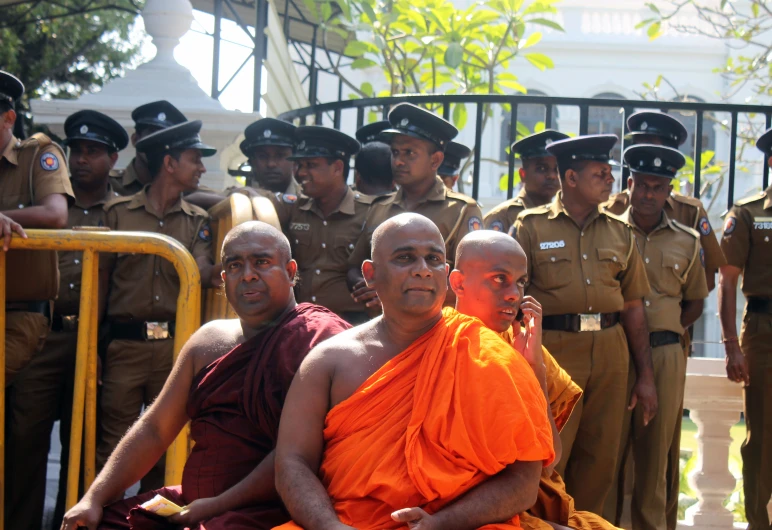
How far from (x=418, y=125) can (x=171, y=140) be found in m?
1.41

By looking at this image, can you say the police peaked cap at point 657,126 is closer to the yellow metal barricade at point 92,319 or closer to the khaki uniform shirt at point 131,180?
the khaki uniform shirt at point 131,180

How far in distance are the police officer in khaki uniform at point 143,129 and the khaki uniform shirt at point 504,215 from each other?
205 centimetres

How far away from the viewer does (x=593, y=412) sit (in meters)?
5.38

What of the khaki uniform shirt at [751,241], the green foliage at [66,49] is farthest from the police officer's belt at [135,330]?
the green foliage at [66,49]

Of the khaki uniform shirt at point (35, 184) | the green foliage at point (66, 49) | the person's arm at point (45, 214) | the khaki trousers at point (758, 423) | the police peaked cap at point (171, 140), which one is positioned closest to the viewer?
the person's arm at point (45, 214)

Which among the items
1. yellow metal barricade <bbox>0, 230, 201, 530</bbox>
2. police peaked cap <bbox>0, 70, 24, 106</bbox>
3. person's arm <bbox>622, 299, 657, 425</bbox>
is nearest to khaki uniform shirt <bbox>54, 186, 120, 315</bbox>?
police peaked cap <bbox>0, 70, 24, 106</bbox>

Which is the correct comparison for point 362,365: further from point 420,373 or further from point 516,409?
point 516,409

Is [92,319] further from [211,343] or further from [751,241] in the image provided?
[751,241]

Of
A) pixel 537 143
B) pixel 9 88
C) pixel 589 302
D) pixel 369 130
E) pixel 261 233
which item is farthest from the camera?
pixel 369 130

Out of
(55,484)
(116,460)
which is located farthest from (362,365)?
(55,484)

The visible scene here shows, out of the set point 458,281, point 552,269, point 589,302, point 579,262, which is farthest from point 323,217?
point 458,281

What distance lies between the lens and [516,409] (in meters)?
2.95

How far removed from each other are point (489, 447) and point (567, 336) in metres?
2.47

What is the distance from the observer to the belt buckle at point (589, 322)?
534 cm
